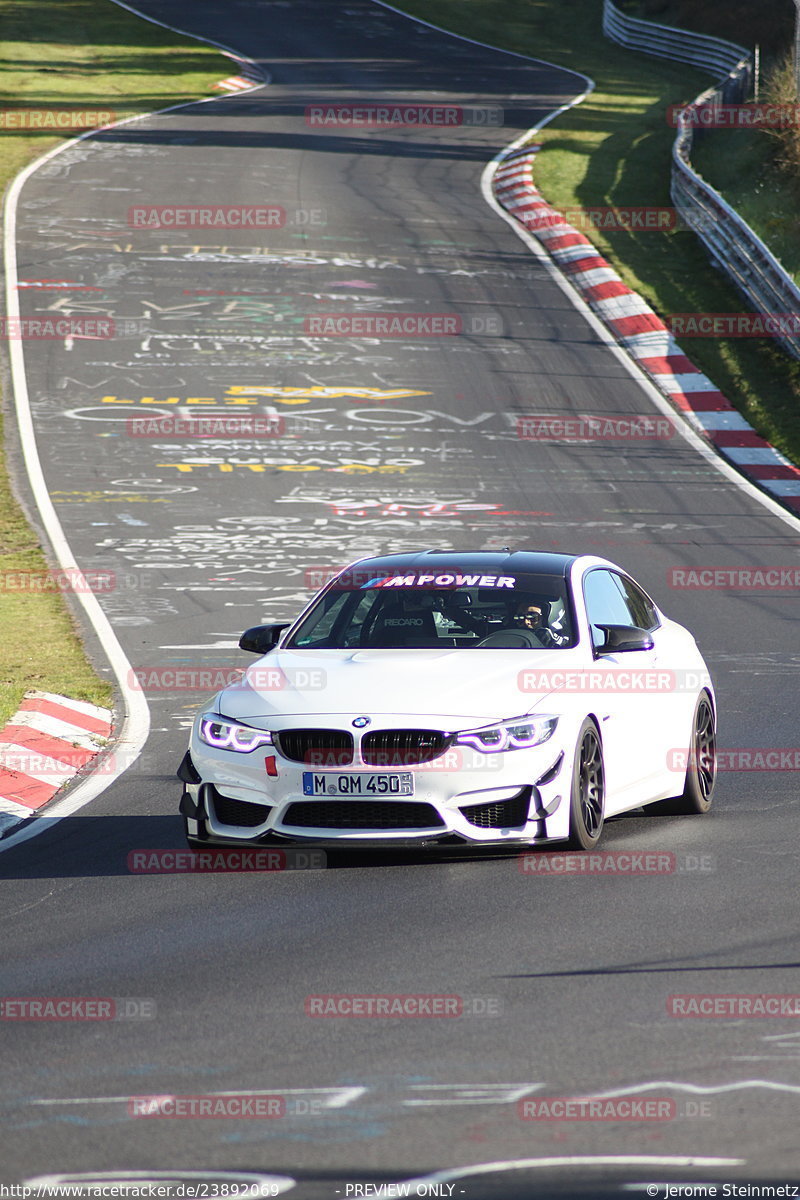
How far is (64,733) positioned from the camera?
11.8 meters

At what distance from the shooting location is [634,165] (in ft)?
122

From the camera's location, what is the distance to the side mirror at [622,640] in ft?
29.7

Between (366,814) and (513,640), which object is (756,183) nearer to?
(513,640)

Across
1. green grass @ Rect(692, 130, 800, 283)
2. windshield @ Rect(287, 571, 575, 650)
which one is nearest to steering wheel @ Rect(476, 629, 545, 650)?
windshield @ Rect(287, 571, 575, 650)

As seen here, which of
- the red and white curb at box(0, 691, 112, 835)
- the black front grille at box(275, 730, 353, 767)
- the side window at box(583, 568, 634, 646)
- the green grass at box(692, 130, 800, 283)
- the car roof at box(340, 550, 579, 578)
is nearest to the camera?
the black front grille at box(275, 730, 353, 767)

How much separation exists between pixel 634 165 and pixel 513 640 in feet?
98.6

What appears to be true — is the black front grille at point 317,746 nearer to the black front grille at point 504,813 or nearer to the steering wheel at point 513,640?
the black front grille at point 504,813

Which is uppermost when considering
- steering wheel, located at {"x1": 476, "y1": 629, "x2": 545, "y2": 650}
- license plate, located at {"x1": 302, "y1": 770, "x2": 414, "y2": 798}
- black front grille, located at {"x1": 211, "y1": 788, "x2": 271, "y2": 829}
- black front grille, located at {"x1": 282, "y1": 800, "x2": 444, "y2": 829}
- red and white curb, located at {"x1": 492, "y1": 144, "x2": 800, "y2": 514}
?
steering wheel, located at {"x1": 476, "y1": 629, "x2": 545, "y2": 650}

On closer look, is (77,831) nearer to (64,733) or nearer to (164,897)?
(164,897)

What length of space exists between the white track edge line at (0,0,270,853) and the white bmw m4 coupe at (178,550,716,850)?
1515 millimetres

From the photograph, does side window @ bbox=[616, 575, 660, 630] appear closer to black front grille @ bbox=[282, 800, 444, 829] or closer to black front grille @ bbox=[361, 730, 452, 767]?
black front grille @ bbox=[361, 730, 452, 767]

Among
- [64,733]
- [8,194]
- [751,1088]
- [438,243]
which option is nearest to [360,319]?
[438,243]

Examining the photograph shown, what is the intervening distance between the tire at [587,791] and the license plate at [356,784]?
33.7 inches

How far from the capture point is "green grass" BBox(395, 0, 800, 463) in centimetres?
2500
